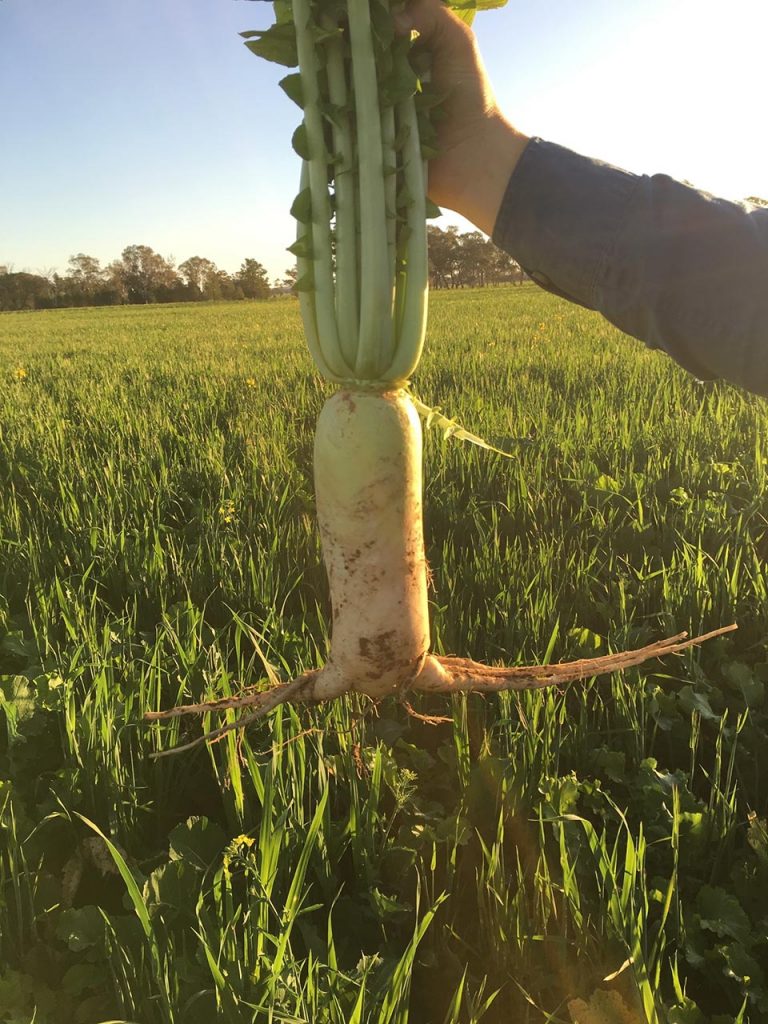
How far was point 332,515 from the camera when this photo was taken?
1.45m

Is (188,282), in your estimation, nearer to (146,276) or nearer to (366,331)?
(146,276)

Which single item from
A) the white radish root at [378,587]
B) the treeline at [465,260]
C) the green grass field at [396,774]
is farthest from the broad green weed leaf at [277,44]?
the treeline at [465,260]

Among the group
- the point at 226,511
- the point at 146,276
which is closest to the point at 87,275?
the point at 146,276

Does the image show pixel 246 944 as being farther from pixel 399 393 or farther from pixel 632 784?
pixel 399 393

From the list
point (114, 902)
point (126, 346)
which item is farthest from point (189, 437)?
point (126, 346)

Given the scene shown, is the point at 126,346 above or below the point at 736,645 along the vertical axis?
above

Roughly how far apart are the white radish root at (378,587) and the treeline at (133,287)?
60.3 meters

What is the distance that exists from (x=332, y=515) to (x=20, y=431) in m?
3.16

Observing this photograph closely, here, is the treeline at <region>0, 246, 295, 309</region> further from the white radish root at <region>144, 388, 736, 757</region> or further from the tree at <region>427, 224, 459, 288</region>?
the white radish root at <region>144, 388, 736, 757</region>

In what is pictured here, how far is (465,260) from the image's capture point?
187 feet

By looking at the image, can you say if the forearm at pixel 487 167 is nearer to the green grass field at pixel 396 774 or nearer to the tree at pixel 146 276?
the green grass field at pixel 396 774

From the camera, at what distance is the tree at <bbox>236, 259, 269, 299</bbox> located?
61969 mm

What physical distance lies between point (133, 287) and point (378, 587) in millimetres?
67050

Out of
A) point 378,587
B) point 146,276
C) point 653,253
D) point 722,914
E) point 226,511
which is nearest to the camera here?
point 722,914
